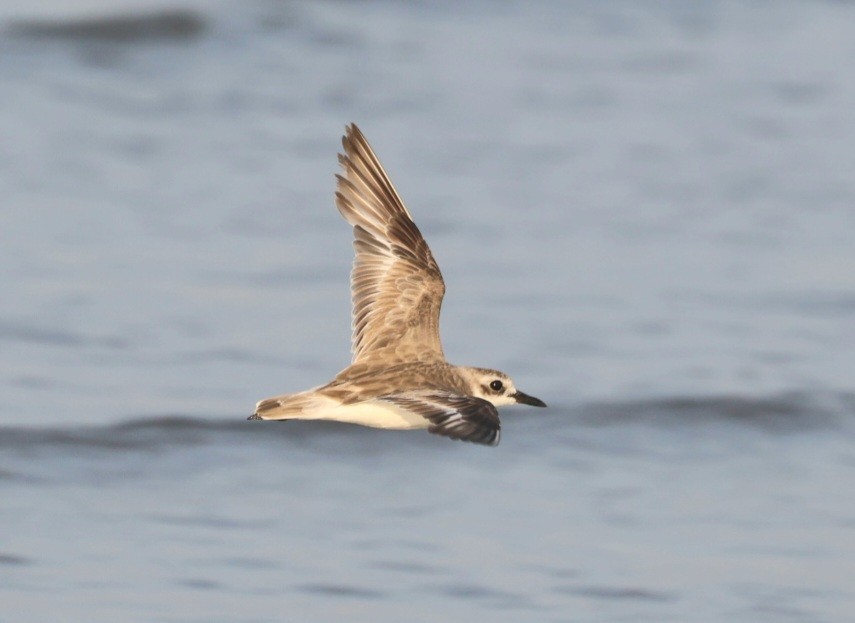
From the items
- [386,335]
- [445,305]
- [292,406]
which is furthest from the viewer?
[445,305]

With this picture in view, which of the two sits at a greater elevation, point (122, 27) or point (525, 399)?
point (122, 27)

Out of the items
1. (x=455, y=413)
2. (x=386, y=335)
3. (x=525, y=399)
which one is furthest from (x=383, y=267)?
(x=455, y=413)

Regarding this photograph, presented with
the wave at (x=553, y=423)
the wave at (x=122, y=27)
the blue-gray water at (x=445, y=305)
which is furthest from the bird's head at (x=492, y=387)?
the wave at (x=122, y=27)

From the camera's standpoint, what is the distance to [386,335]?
869 cm

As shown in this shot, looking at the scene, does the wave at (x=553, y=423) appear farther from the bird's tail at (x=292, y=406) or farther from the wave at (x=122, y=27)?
the wave at (x=122, y=27)

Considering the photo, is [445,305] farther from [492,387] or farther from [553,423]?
[492,387]

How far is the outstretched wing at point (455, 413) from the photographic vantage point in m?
6.62

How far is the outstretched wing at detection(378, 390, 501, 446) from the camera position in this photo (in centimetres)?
662

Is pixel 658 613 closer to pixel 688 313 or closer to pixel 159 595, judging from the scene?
pixel 159 595

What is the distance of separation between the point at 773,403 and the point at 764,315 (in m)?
1.03

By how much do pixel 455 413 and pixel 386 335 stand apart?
1761 mm

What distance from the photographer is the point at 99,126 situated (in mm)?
14984

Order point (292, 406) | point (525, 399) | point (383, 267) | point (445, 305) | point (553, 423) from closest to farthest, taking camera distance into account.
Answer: point (292, 406)
point (525, 399)
point (383, 267)
point (553, 423)
point (445, 305)

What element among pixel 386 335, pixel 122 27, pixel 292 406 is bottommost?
pixel 292 406
